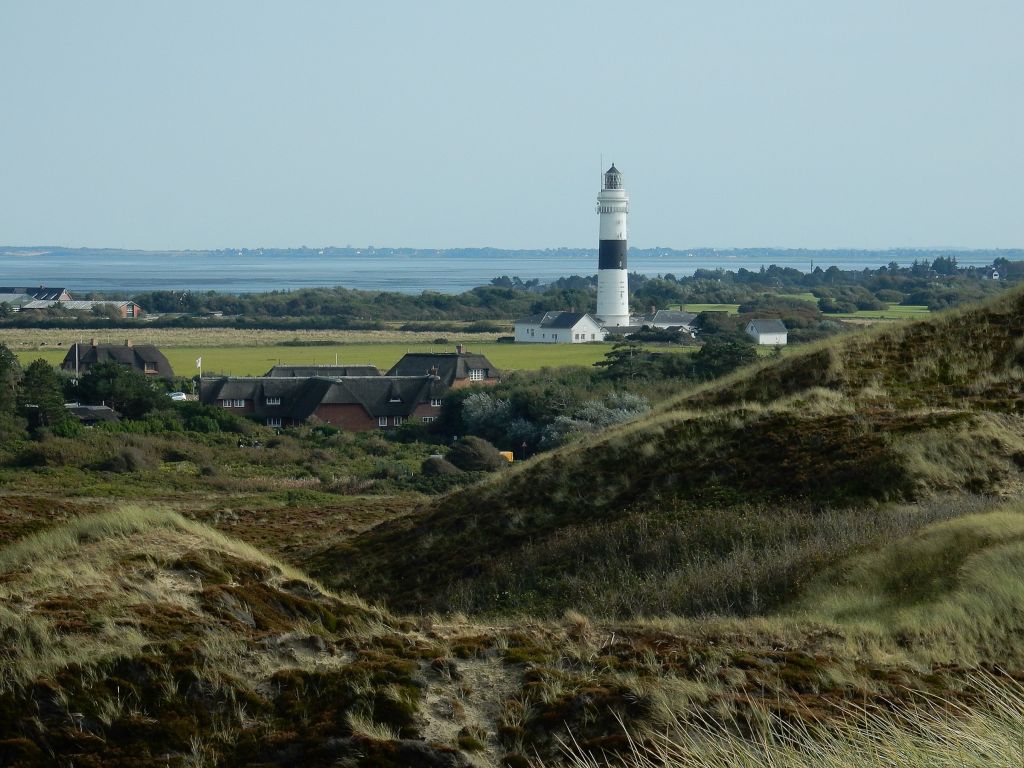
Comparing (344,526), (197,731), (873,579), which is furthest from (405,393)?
(197,731)

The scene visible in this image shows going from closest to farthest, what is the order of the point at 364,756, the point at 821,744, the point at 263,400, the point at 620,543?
the point at 821,744 < the point at 364,756 < the point at 620,543 < the point at 263,400

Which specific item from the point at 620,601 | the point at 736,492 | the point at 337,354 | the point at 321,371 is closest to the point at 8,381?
the point at 321,371

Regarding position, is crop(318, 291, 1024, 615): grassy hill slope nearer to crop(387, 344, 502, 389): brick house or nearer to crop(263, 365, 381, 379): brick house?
crop(387, 344, 502, 389): brick house

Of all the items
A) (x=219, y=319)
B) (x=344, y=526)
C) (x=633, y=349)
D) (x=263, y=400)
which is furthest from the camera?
(x=219, y=319)

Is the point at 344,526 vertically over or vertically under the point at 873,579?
under

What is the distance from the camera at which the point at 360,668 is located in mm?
8781

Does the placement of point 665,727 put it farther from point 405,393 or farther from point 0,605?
point 405,393

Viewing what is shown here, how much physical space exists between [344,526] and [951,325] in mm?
11452

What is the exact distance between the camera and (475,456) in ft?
138

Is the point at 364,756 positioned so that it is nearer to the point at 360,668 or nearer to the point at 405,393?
the point at 360,668

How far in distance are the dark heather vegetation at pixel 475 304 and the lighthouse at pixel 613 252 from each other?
38.3 feet

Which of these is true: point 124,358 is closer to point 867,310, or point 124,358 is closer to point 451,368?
A: point 451,368

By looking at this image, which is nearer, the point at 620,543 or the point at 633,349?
the point at 620,543

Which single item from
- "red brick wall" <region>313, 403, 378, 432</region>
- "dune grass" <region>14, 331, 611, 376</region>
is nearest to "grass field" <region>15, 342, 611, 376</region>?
"dune grass" <region>14, 331, 611, 376</region>
